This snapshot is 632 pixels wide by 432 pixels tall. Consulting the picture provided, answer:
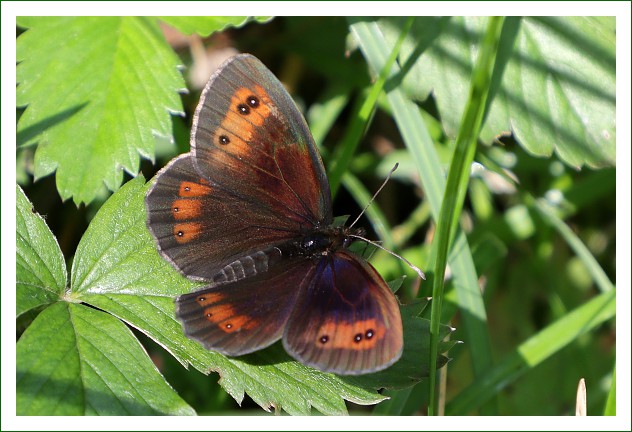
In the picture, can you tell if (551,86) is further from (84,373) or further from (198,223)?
(84,373)

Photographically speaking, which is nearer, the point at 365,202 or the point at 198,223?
the point at 198,223

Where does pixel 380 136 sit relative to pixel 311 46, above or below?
below

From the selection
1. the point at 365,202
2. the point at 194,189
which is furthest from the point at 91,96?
the point at 365,202

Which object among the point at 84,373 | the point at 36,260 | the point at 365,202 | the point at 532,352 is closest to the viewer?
the point at 84,373

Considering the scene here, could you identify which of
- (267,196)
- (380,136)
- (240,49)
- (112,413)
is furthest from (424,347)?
(240,49)

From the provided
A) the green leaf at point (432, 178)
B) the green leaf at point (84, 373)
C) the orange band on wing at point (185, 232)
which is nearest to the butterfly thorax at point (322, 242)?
the orange band on wing at point (185, 232)

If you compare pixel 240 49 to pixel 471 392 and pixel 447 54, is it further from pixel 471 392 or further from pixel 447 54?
pixel 471 392

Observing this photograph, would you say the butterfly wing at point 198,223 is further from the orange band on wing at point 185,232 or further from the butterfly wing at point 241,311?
the butterfly wing at point 241,311
